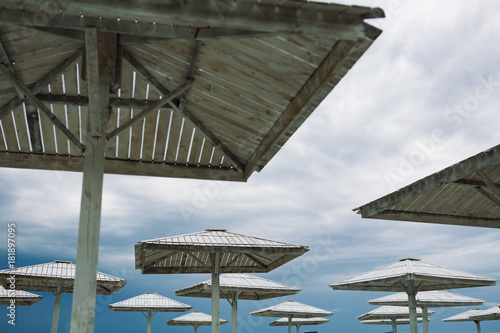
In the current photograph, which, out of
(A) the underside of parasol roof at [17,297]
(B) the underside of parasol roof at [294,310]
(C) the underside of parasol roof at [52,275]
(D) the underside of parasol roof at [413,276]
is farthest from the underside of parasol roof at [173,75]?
(B) the underside of parasol roof at [294,310]

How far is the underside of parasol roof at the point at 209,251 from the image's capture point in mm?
7812

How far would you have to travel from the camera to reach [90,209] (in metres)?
3.55

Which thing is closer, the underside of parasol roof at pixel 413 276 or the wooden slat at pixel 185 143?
the wooden slat at pixel 185 143

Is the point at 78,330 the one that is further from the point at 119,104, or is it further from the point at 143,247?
the point at 143,247

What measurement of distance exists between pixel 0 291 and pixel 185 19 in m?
15.3

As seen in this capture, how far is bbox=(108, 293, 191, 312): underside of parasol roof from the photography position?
16.4 metres

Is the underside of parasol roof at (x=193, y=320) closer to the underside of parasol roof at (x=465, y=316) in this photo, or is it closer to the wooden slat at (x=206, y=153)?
the underside of parasol roof at (x=465, y=316)

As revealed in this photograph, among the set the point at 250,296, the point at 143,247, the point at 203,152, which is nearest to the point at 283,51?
the point at 203,152

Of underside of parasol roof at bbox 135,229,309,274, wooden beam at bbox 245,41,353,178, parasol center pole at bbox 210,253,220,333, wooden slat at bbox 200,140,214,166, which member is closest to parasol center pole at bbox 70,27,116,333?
wooden beam at bbox 245,41,353,178

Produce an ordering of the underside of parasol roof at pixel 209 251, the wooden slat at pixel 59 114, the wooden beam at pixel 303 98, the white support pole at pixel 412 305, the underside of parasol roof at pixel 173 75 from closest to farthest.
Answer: the underside of parasol roof at pixel 173 75
the wooden beam at pixel 303 98
the wooden slat at pixel 59 114
the underside of parasol roof at pixel 209 251
the white support pole at pixel 412 305

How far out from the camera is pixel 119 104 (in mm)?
4848

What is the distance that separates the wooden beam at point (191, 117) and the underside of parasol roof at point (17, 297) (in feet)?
38.0

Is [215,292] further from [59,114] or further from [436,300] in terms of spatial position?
[436,300]

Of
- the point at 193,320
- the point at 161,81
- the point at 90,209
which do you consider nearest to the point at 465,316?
the point at 193,320
